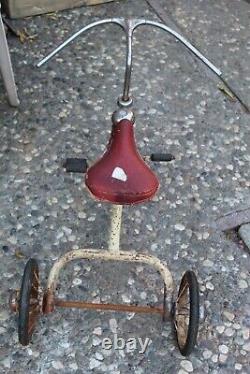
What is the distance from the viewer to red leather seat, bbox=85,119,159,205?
1.85m

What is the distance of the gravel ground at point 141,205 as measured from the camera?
87.4 inches

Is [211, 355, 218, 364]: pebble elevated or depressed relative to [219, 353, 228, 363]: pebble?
elevated

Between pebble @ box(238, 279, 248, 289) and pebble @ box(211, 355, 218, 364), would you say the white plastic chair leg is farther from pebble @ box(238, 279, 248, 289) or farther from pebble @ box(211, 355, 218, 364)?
pebble @ box(211, 355, 218, 364)

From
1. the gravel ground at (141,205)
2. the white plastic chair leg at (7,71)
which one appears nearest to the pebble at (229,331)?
the gravel ground at (141,205)

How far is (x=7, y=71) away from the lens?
2857mm

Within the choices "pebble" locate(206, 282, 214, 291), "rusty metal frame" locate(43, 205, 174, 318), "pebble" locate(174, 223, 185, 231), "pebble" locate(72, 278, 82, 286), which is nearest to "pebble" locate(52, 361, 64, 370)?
"rusty metal frame" locate(43, 205, 174, 318)

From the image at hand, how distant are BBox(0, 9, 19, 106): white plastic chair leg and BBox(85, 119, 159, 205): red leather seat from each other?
112 centimetres

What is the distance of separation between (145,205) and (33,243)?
58 cm

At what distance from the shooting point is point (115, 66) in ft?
11.1

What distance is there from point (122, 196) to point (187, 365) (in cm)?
80

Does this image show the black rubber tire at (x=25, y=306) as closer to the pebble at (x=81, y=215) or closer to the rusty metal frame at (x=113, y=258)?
the rusty metal frame at (x=113, y=258)

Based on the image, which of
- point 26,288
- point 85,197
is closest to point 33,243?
point 85,197

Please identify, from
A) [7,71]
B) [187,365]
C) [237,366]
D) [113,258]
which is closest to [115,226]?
[113,258]

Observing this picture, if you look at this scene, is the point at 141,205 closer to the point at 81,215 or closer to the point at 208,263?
the point at 81,215
